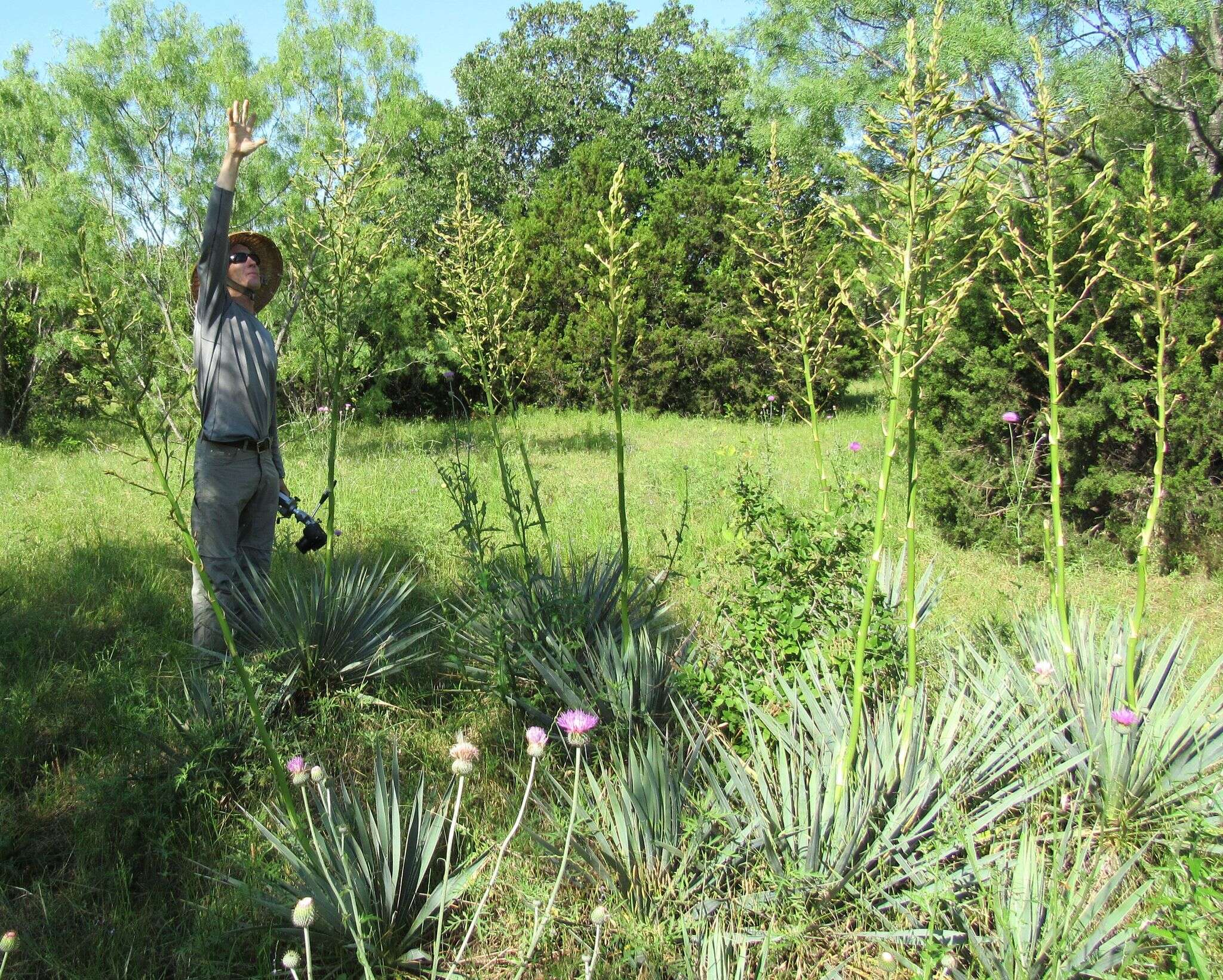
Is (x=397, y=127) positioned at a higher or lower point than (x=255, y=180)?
higher

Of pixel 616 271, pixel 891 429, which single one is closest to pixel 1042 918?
pixel 891 429

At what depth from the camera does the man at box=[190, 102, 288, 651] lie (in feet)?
A: 11.3

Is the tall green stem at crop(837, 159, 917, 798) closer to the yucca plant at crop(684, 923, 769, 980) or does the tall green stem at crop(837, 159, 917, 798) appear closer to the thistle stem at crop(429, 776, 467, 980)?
the yucca plant at crop(684, 923, 769, 980)

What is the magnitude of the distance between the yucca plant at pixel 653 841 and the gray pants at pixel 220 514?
6.75 feet

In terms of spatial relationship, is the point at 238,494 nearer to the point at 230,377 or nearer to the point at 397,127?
the point at 230,377

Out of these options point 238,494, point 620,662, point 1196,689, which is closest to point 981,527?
point 1196,689

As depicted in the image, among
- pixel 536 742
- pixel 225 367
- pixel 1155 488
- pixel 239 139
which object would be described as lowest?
pixel 536 742

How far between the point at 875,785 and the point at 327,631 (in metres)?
2.37

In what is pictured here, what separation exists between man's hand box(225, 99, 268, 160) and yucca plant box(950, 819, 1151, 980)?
3.19m

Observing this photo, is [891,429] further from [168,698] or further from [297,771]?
[168,698]

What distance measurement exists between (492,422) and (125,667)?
2.07 meters

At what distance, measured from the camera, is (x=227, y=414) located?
11.4 feet

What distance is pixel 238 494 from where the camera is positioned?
3576mm

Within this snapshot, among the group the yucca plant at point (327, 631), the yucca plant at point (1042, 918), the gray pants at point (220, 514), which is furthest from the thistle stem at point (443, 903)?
the gray pants at point (220, 514)
